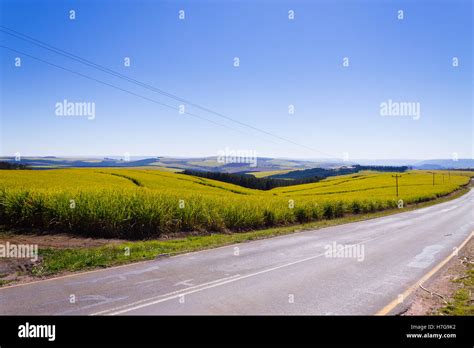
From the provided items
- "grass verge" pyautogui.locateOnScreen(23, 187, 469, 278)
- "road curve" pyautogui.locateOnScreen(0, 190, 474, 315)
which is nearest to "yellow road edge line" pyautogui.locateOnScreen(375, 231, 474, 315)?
"road curve" pyautogui.locateOnScreen(0, 190, 474, 315)

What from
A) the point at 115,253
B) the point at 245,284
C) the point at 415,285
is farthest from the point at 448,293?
the point at 115,253

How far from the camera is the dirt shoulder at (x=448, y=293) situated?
7137 millimetres

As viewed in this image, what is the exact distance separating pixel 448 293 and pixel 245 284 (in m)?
4.83

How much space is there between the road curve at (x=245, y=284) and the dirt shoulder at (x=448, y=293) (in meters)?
0.41

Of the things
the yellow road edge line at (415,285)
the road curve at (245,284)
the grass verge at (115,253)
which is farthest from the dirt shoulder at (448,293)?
the grass verge at (115,253)

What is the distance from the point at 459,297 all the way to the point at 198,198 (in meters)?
14.0

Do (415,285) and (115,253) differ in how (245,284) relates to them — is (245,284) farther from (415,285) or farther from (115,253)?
(115,253)

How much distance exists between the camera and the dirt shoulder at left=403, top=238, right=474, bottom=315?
714 cm

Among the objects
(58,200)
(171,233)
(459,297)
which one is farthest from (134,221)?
(459,297)

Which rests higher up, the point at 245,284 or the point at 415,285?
the point at 245,284

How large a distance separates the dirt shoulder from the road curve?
406mm

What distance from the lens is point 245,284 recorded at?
8.70m

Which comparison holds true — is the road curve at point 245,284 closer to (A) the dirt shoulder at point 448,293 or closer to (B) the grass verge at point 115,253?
(A) the dirt shoulder at point 448,293
